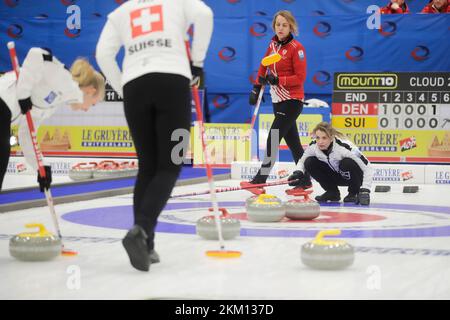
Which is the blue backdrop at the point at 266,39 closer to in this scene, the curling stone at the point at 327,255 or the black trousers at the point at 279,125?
the black trousers at the point at 279,125

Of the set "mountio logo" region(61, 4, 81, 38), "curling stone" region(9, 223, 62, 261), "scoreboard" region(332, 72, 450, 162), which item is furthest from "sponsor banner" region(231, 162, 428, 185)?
"curling stone" region(9, 223, 62, 261)

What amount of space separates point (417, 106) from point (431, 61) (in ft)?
7.11

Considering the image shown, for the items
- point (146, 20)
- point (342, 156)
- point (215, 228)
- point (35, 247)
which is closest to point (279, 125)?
point (342, 156)

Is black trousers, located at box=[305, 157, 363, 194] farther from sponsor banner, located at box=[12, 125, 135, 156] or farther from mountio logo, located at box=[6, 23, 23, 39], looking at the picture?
mountio logo, located at box=[6, 23, 23, 39]

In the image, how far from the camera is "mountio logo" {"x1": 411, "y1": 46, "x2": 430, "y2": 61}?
1118cm

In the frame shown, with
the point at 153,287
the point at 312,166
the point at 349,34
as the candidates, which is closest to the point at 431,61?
the point at 349,34

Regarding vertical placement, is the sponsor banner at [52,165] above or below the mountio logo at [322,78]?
below

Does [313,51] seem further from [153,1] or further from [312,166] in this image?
[153,1]

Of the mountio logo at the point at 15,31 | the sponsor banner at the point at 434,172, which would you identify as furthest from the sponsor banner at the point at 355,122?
the mountio logo at the point at 15,31

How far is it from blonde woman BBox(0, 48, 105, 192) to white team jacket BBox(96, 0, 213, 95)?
0.94ft

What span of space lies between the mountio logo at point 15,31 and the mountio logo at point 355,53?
506 centimetres

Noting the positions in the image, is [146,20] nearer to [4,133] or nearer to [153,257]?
[4,133]

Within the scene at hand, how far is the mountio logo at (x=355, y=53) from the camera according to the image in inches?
448

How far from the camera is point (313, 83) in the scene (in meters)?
11.7
